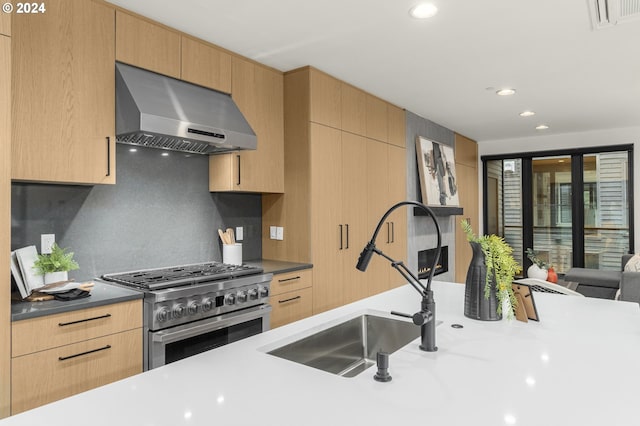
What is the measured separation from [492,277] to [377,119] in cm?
277

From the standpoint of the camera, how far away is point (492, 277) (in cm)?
179

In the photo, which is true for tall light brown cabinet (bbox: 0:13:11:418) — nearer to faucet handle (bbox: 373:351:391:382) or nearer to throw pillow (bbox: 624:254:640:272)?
faucet handle (bbox: 373:351:391:382)

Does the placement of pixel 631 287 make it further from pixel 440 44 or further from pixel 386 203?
pixel 440 44

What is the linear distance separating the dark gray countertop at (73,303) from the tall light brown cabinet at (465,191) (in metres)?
4.82

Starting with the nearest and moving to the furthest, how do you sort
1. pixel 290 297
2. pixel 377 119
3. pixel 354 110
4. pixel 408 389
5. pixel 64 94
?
pixel 408 389
pixel 64 94
pixel 290 297
pixel 354 110
pixel 377 119

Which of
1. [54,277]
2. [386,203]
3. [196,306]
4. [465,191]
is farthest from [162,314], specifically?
[465,191]

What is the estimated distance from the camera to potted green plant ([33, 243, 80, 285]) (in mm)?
2164

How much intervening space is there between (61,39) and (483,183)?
6.43 metres

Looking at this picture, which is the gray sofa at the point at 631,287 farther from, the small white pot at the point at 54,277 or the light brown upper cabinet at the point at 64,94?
the small white pot at the point at 54,277

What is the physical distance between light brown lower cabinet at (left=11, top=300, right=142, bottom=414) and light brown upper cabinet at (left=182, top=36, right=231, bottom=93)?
1.54m

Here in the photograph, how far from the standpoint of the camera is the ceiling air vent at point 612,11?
7.76 feet

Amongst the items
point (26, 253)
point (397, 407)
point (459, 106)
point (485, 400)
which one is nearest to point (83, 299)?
point (26, 253)

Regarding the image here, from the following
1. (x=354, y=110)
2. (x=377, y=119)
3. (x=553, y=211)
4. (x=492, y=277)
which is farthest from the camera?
(x=553, y=211)

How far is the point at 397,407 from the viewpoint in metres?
1.03
